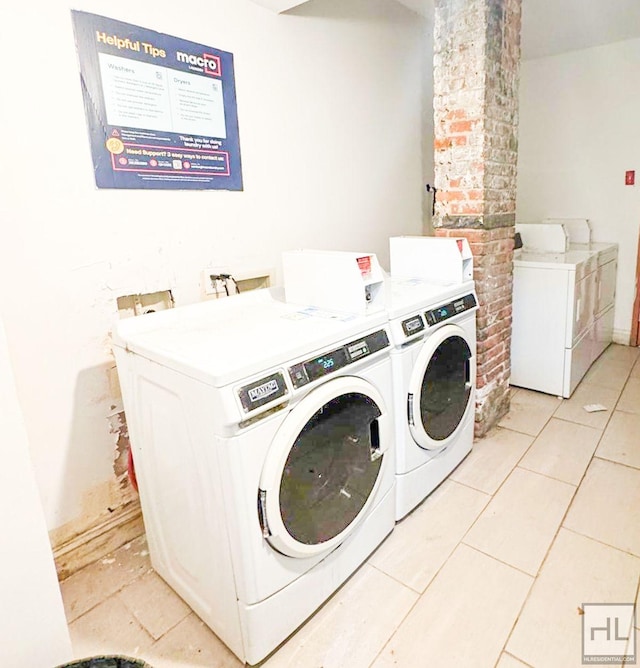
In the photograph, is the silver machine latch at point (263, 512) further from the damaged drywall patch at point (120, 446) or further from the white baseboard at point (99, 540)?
the white baseboard at point (99, 540)

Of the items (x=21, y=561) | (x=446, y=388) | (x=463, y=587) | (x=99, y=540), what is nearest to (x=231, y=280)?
(x=446, y=388)

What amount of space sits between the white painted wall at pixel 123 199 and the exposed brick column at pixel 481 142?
600 millimetres

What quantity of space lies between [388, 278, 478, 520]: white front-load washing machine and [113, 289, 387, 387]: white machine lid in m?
0.22

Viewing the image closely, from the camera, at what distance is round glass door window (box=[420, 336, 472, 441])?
1.94 metres

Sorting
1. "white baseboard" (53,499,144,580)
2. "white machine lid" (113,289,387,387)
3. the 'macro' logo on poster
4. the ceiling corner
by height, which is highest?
the ceiling corner

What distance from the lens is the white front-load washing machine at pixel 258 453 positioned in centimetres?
122

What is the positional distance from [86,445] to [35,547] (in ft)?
2.42

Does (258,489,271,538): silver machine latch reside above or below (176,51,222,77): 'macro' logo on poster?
below

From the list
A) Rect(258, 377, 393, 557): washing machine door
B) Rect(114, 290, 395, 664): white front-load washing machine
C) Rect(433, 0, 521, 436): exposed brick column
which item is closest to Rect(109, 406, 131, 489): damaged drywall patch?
Rect(114, 290, 395, 664): white front-load washing machine

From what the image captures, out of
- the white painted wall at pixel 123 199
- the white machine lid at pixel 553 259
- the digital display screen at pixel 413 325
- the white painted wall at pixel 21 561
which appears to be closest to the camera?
the white painted wall at pixel 21 561

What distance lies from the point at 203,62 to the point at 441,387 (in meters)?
1.75

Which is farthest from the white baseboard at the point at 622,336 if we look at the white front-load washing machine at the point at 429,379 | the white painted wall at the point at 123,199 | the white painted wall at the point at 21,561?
the white painted wall at the point at 21,561

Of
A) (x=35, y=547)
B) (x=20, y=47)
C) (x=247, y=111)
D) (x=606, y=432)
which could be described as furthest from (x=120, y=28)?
(x=606, y=432)

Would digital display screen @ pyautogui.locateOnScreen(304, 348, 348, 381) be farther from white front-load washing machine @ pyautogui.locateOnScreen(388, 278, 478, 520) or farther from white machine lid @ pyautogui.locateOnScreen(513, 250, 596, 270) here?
white machine lid @ pyautogui.locateOnScreen(513, 250, 596, 270)
